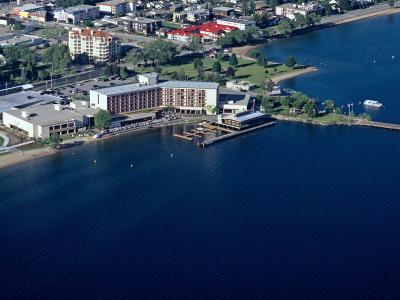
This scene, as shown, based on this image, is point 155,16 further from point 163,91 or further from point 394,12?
point 163,91

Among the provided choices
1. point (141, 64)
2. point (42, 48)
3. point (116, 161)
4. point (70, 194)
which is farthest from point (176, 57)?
point (70, 194)

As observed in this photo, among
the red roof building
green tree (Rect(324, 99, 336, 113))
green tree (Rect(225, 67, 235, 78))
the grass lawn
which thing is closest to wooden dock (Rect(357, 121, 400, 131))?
green tree (Rect(324, 99, 336, 113))

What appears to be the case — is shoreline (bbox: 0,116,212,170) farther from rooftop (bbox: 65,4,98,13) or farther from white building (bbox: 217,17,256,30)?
rooftop (bbox: 65,4,98,13)

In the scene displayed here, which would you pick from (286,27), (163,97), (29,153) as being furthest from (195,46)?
(29,153)

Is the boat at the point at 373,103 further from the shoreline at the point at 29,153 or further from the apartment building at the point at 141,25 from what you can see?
the apartment building at the point at 141,25

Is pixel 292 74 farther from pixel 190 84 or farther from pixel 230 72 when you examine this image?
pixel 190 84
